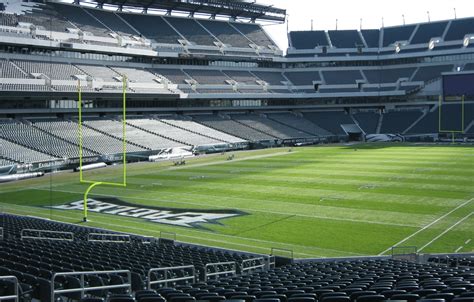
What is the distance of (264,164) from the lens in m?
Answer: 41.9

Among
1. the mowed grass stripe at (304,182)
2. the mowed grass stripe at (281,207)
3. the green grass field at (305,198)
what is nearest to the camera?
the green grass field at (305,198)

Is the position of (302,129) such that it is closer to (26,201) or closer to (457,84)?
(457,84)

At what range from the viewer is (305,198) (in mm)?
27359

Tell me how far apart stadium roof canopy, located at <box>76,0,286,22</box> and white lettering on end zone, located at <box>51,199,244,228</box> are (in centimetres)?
3876

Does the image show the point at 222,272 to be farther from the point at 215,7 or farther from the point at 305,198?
the point at 215,7

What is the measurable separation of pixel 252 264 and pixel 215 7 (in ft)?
187

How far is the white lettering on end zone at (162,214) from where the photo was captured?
23.2 m

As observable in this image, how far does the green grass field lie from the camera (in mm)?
19688

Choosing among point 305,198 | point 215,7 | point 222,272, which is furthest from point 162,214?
point 215,7

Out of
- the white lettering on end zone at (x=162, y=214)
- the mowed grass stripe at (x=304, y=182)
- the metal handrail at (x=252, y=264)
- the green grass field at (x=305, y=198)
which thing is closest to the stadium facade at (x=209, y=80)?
the green grass field at (x=305, y=198)

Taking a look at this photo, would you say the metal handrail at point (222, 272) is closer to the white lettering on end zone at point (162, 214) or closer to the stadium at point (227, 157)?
the stadium at point (227, 157)

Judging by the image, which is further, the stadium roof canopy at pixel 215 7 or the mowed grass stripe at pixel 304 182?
the stadium roof canopy at pixel 215 7

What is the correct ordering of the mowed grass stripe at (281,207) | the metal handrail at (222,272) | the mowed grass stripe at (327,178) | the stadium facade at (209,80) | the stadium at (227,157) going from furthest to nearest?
the stadium facade at (209,80) < the mowed grass stripe at (327,178) < the mowed grass stripe at (281,207) < the metal handrail at (222,272) < the stadium at (227,157)

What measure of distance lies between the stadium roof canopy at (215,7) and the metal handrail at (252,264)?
50.8m
